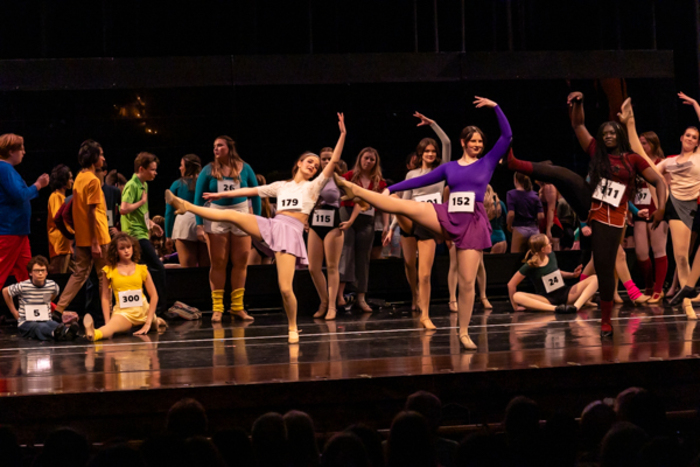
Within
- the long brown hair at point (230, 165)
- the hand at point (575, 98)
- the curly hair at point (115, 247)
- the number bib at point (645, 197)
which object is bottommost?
the curly hair at point (115, 247)

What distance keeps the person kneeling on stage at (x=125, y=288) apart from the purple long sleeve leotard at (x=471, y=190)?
2376 mm

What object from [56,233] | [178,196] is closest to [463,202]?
[178,196]

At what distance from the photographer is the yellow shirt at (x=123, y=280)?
5.29 meters

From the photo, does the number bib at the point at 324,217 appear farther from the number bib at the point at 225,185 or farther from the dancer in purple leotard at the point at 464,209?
the dancer in purple leotard at the point at 464,209

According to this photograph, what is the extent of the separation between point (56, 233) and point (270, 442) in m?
5.34

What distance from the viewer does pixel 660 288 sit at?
243 inches

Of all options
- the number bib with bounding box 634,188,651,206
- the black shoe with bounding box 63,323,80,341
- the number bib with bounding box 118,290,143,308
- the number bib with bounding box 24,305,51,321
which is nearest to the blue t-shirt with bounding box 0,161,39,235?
the number bib with bounding box 24,305,51,321

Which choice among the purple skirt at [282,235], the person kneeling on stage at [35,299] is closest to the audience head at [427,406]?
the purple skirt at [282,235]

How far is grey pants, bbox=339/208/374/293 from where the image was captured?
6.40 m

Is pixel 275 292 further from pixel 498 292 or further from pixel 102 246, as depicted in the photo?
pixel 498 292

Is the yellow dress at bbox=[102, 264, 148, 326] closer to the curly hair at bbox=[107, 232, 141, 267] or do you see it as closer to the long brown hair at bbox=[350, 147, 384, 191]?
the curly hair at bbox=[107, 232, 141, 267]

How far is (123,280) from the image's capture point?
209 inches

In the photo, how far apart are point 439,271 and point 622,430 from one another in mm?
4952

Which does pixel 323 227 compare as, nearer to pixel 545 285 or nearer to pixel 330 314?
pixel 330 314
